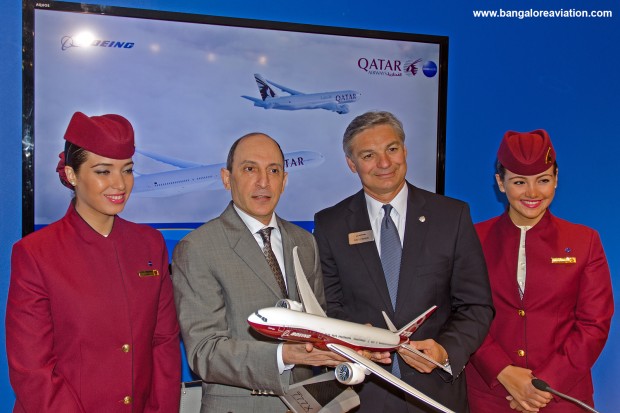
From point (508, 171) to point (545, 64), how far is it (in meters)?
1.81

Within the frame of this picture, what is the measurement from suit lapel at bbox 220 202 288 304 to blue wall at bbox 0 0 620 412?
193 centimetres

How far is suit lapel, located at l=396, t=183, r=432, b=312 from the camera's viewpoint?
2.75 m

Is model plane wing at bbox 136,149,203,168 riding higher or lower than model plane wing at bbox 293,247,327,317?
higher

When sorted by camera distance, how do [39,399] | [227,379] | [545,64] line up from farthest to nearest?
1. [545,64]
2. [227,379]
3. [39,399]

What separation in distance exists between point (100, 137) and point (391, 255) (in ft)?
4.34

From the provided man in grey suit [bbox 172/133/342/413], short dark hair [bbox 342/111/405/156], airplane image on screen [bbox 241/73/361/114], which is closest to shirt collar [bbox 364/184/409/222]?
short dark hair [bbox 342/111/405/156]

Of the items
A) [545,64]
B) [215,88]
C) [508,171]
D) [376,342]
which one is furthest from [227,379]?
[545,64]

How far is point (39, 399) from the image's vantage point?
2219mm

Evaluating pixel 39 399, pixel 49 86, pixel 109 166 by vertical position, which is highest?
pixel 49 86

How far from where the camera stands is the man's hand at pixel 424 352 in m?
2.58

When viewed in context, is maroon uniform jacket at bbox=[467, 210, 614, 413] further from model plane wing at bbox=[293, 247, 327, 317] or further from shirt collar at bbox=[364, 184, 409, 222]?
model plane wing at bbox=[293, 247, 327, 317]

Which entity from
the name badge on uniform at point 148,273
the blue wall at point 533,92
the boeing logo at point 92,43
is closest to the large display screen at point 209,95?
the boeing logo at point 92,43

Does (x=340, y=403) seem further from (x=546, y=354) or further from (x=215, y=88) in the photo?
(x=215, y=88)

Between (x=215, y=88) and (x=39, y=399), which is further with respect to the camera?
(x=215, y=88)
